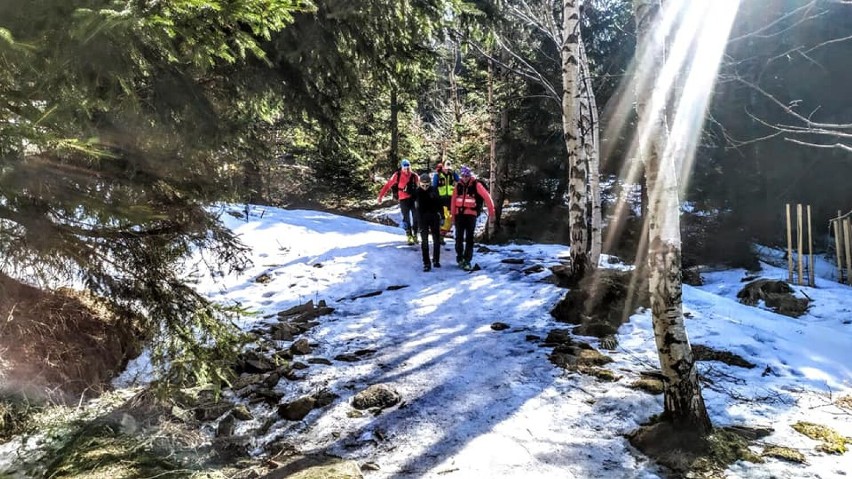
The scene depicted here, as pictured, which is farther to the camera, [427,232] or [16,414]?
[427,232]

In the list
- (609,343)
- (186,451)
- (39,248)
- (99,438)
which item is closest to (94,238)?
(39,248)

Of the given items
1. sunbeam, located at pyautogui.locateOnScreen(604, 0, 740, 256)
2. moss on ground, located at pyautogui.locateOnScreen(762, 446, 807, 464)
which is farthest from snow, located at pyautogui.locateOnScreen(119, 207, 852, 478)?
sunbeam, located at pyautogui.locateOnScreen(604, 0, 740, 256)

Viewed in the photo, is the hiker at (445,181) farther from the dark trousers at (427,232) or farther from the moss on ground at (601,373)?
the moss on ground at (601,373)

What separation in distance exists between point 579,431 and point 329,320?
4.05 meters

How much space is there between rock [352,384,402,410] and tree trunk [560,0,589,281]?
4.63m

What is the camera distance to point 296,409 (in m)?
4.61

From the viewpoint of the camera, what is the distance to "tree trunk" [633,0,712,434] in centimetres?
408

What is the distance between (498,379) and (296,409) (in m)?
2.02

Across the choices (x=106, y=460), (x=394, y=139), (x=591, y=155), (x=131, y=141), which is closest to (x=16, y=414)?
(x=106, y=460)

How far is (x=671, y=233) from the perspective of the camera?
13.6 feet

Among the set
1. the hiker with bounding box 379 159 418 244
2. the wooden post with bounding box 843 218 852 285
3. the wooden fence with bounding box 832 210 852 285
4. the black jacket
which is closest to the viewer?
the black jacket

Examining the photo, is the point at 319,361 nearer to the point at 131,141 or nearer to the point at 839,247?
the point at 131,141

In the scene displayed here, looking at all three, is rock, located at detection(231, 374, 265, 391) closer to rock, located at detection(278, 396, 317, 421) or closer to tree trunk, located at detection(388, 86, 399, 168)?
rock, located at detection(278, 396, 317, 421)

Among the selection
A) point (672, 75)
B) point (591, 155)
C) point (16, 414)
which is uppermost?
point (672, 75)
